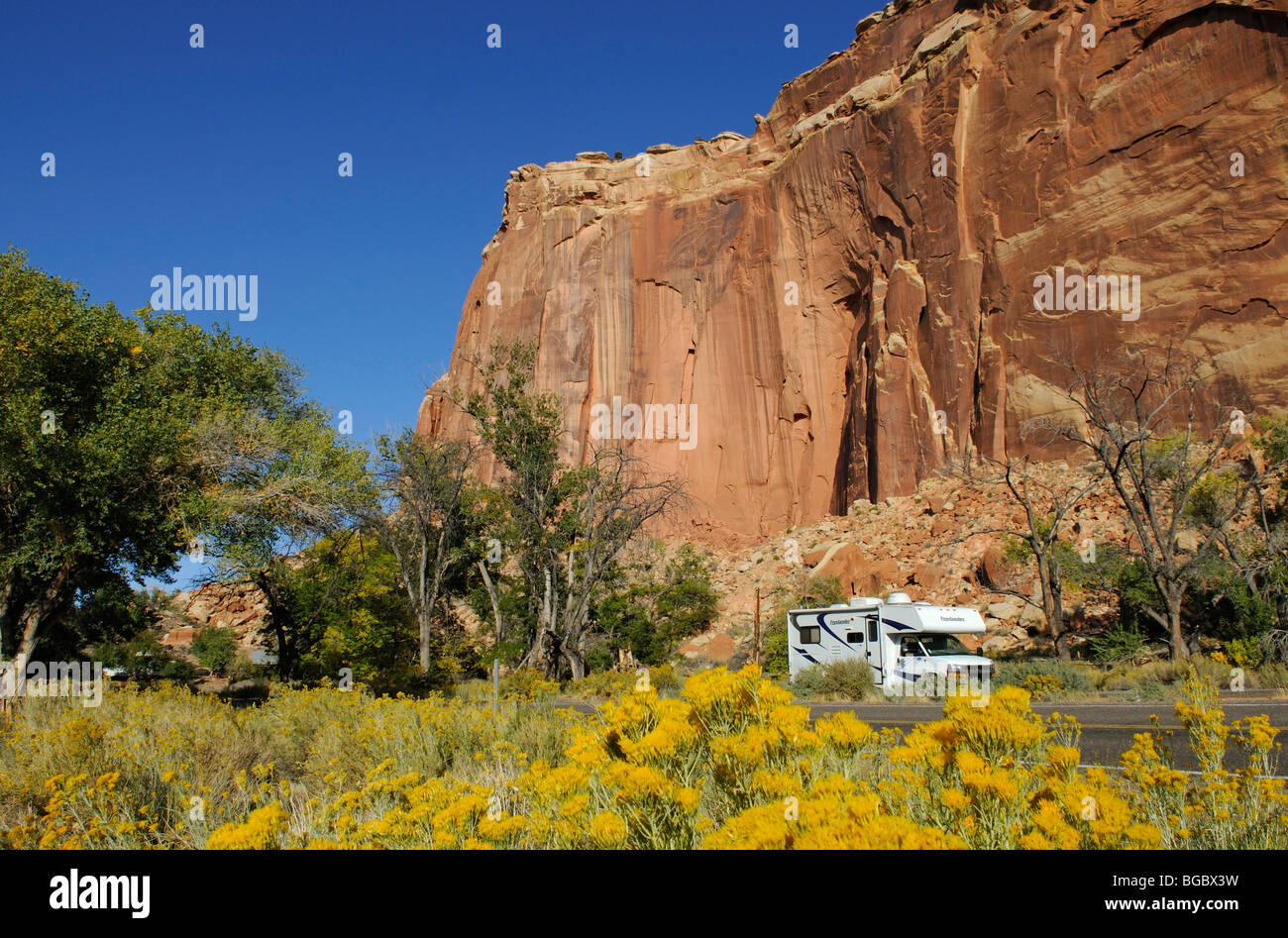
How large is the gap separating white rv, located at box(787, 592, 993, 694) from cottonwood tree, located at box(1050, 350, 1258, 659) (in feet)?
14.5

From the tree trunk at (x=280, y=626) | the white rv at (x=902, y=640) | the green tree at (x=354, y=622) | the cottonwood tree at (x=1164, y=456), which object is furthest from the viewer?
the tree trunk at (x=280, y=626)

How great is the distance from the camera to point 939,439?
40750 millimetres

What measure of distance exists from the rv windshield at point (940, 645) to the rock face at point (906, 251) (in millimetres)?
11567

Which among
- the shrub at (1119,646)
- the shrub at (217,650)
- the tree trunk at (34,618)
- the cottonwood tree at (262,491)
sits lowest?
the shrub at (217,650)

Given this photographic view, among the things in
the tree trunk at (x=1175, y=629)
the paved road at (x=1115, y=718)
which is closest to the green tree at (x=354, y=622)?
the paved road at (x=1115, y=718)

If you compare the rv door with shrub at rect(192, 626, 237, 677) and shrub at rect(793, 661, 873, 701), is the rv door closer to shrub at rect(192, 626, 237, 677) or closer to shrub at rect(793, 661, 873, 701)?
shrub at rect(793, 661, 873, 701)

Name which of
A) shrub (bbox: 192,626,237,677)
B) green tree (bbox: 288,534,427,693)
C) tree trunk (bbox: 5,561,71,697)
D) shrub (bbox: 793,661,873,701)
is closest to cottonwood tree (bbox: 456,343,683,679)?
green tree (bbox: 288,534,427,693)

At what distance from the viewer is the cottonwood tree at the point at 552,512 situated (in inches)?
944

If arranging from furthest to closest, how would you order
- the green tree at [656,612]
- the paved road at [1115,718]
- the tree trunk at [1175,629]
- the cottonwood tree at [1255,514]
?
1. the green tree at [656,612]
2. the cottonwood tree at [1255,514]
3. the tree trunk at [1175,629]
4. the paved road at [1115,718]

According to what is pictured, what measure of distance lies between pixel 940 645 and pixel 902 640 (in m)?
0.89

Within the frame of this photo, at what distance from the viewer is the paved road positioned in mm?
8047

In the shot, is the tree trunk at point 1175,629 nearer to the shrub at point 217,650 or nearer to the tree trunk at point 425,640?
the tree trunk at point 425,640

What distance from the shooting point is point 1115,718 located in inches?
446

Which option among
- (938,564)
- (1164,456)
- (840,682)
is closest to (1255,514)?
(1164,456)
